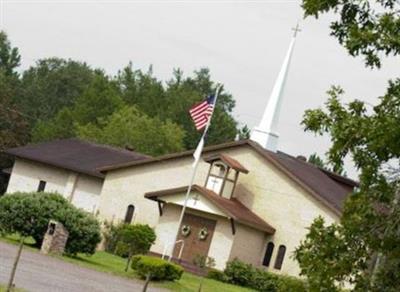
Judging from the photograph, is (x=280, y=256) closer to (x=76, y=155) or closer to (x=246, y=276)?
(x=246, y=276)

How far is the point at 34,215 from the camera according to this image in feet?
115

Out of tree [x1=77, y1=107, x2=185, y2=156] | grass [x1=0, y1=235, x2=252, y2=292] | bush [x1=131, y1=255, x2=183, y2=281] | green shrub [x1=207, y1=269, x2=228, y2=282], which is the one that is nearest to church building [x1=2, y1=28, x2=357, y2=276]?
green shrub [x1=207, y1=269, x2=228, y2=282]

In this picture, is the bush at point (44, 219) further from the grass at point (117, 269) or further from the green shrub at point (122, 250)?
the green shrub at point (122, 250)

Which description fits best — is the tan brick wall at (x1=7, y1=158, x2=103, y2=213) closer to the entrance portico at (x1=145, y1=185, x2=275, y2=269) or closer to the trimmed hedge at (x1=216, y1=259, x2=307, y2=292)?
the entrance portico at (x1=145, y1=185, x2=275, y2=269)

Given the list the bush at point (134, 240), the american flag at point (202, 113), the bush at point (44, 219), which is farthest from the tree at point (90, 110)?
the bush at point (44, 219)

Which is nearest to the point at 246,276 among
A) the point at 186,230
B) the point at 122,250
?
the point at 186,230

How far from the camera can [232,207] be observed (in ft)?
158

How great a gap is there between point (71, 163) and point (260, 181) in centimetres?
1293

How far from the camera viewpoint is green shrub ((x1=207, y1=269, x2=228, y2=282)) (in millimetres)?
44844

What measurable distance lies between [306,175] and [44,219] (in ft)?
63.9

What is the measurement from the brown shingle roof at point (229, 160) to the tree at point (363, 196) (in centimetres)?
3570

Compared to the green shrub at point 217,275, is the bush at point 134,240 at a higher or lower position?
higher

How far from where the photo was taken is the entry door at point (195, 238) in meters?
48.2

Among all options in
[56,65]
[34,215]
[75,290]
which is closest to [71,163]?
[34,215]
